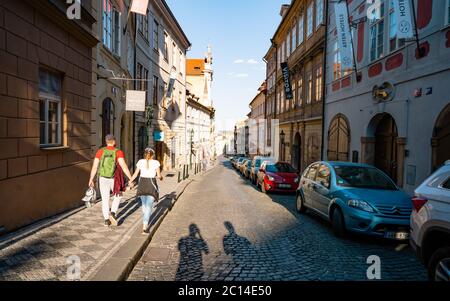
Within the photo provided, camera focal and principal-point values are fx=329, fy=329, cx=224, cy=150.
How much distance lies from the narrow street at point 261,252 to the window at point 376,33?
287 inches

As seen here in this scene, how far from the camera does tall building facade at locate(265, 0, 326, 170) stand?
62.8ft

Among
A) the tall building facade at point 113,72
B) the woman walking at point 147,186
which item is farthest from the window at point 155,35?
the woman walking at point 147,186

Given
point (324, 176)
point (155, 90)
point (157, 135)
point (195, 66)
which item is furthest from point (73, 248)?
point (195, 66)

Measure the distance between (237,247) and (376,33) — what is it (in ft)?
34.2

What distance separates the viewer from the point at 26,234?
5652mm

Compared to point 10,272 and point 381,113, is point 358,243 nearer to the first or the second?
point 10,272

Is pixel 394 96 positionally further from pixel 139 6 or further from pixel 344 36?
pixel 139 6

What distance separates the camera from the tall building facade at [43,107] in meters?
5.54

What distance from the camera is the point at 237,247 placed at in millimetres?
5836

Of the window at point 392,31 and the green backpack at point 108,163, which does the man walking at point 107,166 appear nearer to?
the green backpack at point 108,163
